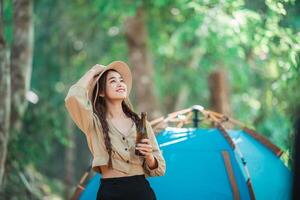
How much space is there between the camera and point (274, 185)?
5008 mm

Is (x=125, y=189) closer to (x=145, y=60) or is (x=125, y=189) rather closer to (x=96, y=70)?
Answer: (x=96, y=70)

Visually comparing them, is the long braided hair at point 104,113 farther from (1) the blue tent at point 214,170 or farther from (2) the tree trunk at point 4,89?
(2) the tree trunk at point 4,89

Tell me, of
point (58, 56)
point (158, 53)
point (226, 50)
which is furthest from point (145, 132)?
A: point (58, 56)

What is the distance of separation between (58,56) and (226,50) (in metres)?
4.57

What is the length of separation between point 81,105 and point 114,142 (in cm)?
30

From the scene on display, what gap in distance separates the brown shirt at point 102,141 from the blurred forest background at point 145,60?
3.20 ft

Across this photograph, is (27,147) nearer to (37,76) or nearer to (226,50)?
(226,50)

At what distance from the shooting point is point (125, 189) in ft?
11.6

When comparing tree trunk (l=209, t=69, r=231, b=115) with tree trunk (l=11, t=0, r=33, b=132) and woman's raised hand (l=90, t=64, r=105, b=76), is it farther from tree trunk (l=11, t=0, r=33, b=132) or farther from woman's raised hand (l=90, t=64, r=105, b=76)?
woman's raised hand (l=90, t=64, r=105, b=76)

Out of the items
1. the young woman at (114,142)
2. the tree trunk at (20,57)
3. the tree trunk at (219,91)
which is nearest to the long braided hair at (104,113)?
the young woman at (114,142)

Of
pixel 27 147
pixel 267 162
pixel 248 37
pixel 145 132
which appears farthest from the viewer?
pixel 27 147

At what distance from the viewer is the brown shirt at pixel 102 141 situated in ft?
11.8

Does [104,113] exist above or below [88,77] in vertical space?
below

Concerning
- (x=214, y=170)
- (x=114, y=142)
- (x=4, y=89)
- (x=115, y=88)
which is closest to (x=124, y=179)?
(x=114, y=142)
